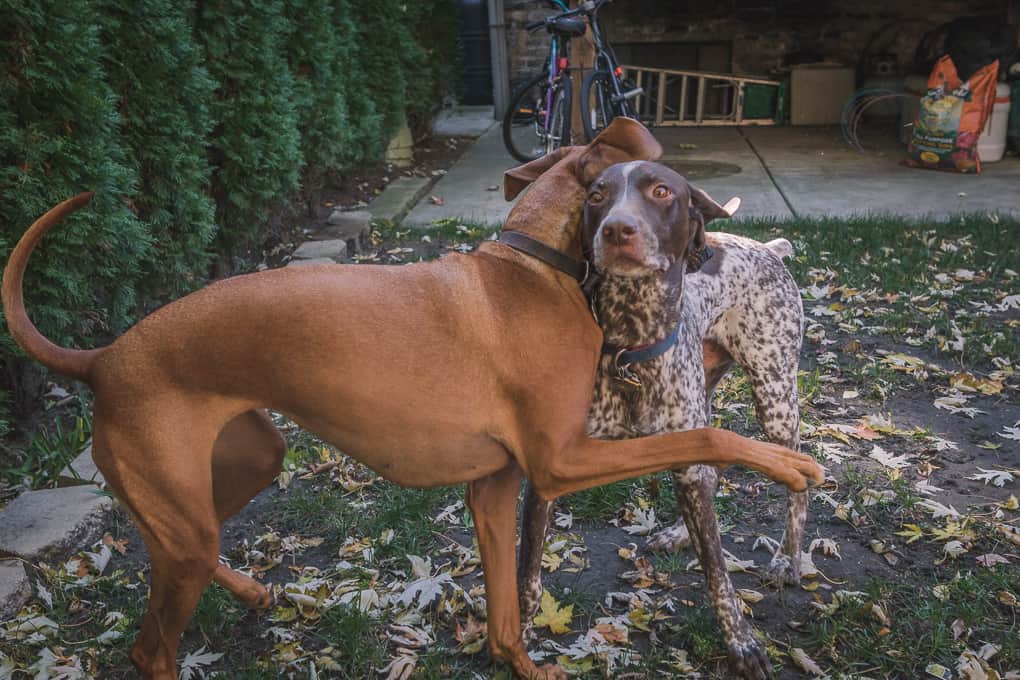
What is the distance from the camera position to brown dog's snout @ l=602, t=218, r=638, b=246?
2.02 meters

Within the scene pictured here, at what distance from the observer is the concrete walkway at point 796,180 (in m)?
7.65

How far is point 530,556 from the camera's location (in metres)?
2.76

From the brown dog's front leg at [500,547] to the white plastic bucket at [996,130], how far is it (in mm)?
8197

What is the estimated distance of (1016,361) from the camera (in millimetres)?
4754

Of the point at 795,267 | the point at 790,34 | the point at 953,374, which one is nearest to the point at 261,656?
the point at 953,374

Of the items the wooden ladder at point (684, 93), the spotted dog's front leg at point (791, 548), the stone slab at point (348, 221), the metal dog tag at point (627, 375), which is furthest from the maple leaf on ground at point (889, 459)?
the wooden ladder at point (684, 93)

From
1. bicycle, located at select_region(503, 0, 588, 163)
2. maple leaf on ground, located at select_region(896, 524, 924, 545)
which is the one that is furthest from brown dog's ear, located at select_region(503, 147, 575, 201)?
bicycle, located at select_region(503, 0, 588, 163)

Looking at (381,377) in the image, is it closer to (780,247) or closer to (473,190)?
(780,247)

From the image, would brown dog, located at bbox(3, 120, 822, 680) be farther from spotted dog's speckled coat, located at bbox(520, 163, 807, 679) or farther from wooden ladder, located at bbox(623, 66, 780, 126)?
wooden ladder, located at bbox(623, 66, 780, 126)

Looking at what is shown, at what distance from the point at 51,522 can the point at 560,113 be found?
657cm

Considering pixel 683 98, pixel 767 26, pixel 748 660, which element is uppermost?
pixel 767 26

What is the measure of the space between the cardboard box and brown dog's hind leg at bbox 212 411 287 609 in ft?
34.9

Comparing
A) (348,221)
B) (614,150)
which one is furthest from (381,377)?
(348,221)

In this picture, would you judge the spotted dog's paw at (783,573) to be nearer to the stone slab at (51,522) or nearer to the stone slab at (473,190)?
the stone slab at (51,522)
